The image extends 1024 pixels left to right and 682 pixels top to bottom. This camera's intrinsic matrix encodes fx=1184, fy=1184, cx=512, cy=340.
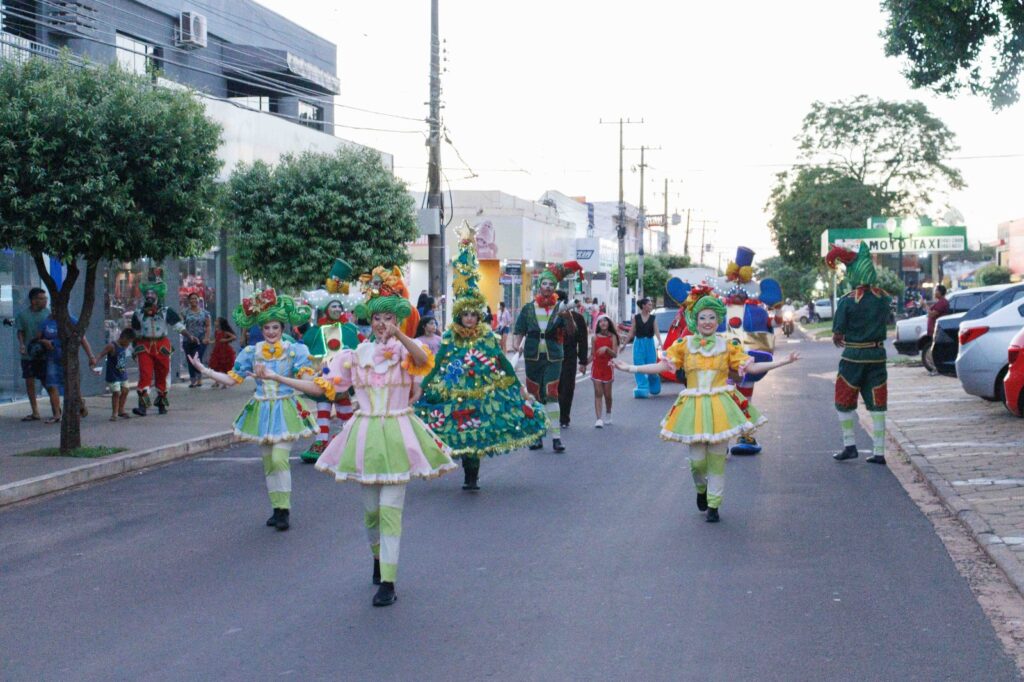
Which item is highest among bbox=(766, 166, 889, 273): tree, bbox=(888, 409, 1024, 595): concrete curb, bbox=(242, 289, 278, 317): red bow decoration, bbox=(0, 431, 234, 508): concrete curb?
bbox=(766, 166, 889, 273): tree

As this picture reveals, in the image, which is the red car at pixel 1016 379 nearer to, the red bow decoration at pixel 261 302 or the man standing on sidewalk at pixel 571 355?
the man standing on sidewalk at pixel 571 355

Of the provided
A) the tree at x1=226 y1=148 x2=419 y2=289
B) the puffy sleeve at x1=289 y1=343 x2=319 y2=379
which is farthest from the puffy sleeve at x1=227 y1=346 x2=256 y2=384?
the tree at x1=226 y1=148 x2=419 y2=289

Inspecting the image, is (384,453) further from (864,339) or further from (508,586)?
(864,339)

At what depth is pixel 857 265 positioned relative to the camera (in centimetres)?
1225

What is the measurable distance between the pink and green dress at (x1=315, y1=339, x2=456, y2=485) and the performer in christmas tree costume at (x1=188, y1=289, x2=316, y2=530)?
1904 millimetres

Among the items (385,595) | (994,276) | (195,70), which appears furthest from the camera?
(994,276)

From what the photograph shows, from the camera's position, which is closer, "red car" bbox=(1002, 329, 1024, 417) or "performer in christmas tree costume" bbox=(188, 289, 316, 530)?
"performer in christmas tree costume" bbox=(188, 289, 316, 530)

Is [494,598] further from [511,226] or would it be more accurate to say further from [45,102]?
[511,226]

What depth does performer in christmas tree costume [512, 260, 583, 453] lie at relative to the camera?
1360 cm

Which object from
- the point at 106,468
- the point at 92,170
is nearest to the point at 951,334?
the point at 106,468

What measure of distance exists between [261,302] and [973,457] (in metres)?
7.37

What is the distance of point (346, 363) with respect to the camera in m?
7.16

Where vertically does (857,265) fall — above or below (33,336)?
above

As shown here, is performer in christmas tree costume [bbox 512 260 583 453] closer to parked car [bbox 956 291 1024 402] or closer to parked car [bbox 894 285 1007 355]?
parked car [bbox 956 291 1024 402]
